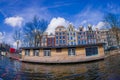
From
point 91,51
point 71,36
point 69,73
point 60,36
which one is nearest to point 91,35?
point 71,36

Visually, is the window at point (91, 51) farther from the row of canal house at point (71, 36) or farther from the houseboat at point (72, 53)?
the row of canal house at point (71, 36)

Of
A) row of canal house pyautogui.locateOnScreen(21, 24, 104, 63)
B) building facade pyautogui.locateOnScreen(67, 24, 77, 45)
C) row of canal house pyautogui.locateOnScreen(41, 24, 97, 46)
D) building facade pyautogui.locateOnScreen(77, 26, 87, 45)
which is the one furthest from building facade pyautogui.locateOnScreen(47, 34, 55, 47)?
row of canal house pyautogui.locateOnScreen(21, 24, 104, 63)

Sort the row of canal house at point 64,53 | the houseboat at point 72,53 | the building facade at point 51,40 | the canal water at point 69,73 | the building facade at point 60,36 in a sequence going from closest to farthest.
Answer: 1. the canal water at point 69,73
2. the houseboat at point 72,53
3. the row of canal house at point 64,53
4. the building facade at point 60,36
5. the building facade at point 51,40

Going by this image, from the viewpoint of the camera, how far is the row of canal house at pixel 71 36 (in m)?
68.7

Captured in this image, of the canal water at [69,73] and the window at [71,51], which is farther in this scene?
the window at [71,51]

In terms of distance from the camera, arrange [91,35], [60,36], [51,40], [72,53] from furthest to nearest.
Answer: [51,40] < [91,35] < [60,36] < [72,53]

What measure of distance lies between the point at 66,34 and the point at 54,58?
41905 millimetres

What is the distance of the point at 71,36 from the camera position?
6969 centimetres

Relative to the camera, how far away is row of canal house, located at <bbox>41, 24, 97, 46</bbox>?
225 feet

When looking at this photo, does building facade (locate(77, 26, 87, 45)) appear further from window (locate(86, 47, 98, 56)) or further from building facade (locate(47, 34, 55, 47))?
window (locate(86, 47, 98, 56))

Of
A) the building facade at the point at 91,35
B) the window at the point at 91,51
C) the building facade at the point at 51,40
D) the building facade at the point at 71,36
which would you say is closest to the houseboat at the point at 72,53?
the window at the point at 91,51

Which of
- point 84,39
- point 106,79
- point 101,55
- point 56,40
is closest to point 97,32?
point 84,39

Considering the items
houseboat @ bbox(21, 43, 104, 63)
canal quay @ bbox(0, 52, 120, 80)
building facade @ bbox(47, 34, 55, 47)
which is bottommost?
canal quay @ bbox(0, 52, 120, 80)

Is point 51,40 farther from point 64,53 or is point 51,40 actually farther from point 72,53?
point 72,53
